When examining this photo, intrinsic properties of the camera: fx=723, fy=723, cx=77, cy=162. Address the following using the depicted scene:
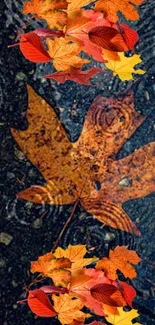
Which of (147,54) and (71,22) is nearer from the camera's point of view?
(71,22)

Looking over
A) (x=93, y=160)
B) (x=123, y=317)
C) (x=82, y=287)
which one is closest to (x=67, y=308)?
(x=82, y=287)

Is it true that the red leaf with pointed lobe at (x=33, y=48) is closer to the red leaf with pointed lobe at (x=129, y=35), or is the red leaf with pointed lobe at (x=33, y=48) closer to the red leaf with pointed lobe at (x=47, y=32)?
the red leaf with pointed lobe at (x=47, y=32)

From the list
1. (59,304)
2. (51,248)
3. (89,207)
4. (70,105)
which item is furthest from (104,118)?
(59,304)

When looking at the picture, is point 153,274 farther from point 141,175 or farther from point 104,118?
point 104,118

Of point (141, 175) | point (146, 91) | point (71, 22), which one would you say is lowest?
point (141, 175)

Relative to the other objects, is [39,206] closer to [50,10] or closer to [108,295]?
[108,295]

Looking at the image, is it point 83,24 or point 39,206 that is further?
point 39,206

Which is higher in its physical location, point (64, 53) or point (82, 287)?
point (64, 53)
